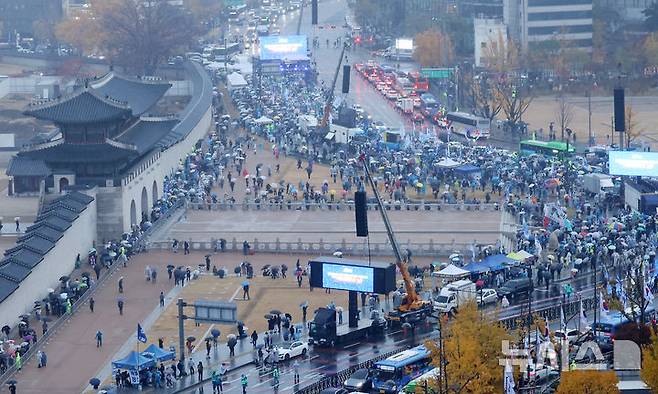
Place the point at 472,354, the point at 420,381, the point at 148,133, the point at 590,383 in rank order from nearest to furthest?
the point at 590,383
the point at 472,354
the point at 420,381
the point at 148,133

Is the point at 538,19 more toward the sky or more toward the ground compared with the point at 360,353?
more toward the sky

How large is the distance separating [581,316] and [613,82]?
3408 inches

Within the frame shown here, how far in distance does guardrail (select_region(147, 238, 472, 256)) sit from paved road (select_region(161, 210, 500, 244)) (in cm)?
166

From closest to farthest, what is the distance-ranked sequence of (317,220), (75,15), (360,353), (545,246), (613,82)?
(360,353) → (545,246) → (317,220) → (613,82) → (75,15)

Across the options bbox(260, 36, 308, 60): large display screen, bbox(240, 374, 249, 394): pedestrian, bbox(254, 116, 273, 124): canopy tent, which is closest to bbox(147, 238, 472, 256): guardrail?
bbox(240, 374, 249, 394): pedestrian

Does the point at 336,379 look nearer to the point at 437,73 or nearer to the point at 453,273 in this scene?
the point at 453,273

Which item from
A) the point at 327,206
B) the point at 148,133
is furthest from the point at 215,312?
the point at 148,133

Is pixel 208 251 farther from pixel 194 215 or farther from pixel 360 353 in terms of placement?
pixel 360 353

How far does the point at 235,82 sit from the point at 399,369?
89.8 metres

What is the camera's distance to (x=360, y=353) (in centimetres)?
6912

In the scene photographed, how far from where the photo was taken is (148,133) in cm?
10419

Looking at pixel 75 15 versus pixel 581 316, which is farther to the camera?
pixel 75 15

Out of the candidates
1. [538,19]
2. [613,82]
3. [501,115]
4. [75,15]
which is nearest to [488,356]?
[501,115]

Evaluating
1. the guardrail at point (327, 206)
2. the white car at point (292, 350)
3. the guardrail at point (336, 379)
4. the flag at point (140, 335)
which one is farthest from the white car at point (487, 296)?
the guardrail at point (327, 206)
